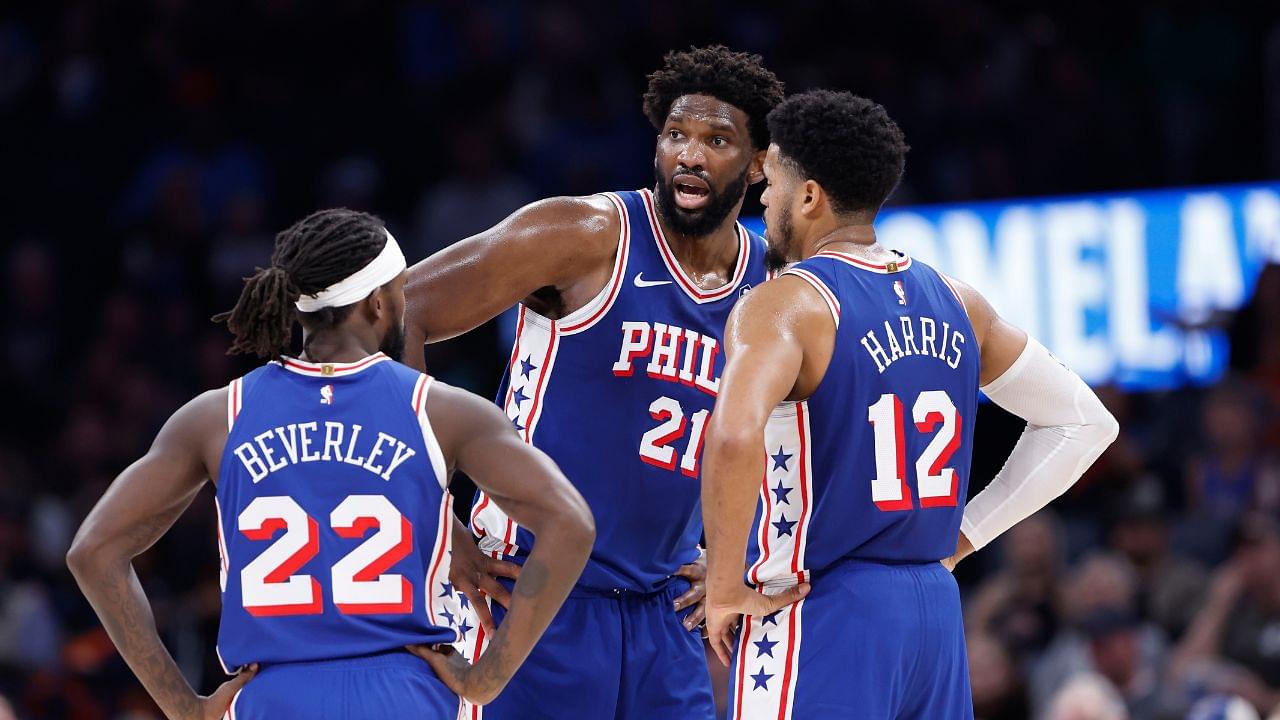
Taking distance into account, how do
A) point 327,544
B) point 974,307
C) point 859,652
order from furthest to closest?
1. point 974,307
2. point 859,652
3. point 327,544

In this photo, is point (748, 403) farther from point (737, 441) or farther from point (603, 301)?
point (603, 301)

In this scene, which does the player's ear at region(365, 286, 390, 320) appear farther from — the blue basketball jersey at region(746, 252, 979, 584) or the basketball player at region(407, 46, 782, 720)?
the blue basketball jersey at region(746, 252, 979, 584)

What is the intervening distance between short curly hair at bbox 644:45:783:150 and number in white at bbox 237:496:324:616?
6.58 feet

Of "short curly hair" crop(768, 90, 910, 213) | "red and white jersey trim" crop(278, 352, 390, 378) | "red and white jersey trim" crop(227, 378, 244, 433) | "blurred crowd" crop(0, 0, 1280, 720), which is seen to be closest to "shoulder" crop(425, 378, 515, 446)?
"red and white jersey trim" crop(278, 352, 390, 378)

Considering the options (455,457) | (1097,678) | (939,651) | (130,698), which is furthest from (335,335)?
(130,698)

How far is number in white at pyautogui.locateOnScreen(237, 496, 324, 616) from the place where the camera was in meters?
3.86

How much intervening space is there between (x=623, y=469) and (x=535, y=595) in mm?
1010

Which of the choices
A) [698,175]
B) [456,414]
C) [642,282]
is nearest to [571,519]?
[456,414]

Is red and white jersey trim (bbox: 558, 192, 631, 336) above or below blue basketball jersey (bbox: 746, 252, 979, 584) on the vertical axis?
above

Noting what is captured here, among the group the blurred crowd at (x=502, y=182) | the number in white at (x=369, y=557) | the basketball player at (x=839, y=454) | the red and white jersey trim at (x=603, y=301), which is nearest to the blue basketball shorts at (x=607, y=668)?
the basketball player at (x=839, y=454)

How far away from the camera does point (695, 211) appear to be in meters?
5.17

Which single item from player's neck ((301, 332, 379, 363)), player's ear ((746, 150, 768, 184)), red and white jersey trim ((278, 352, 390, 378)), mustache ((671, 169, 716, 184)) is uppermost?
player's ear ((746, 150, 768, 184))

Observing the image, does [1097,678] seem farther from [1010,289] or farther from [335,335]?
[335,335]

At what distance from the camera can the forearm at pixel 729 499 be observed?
4078 millimetres
